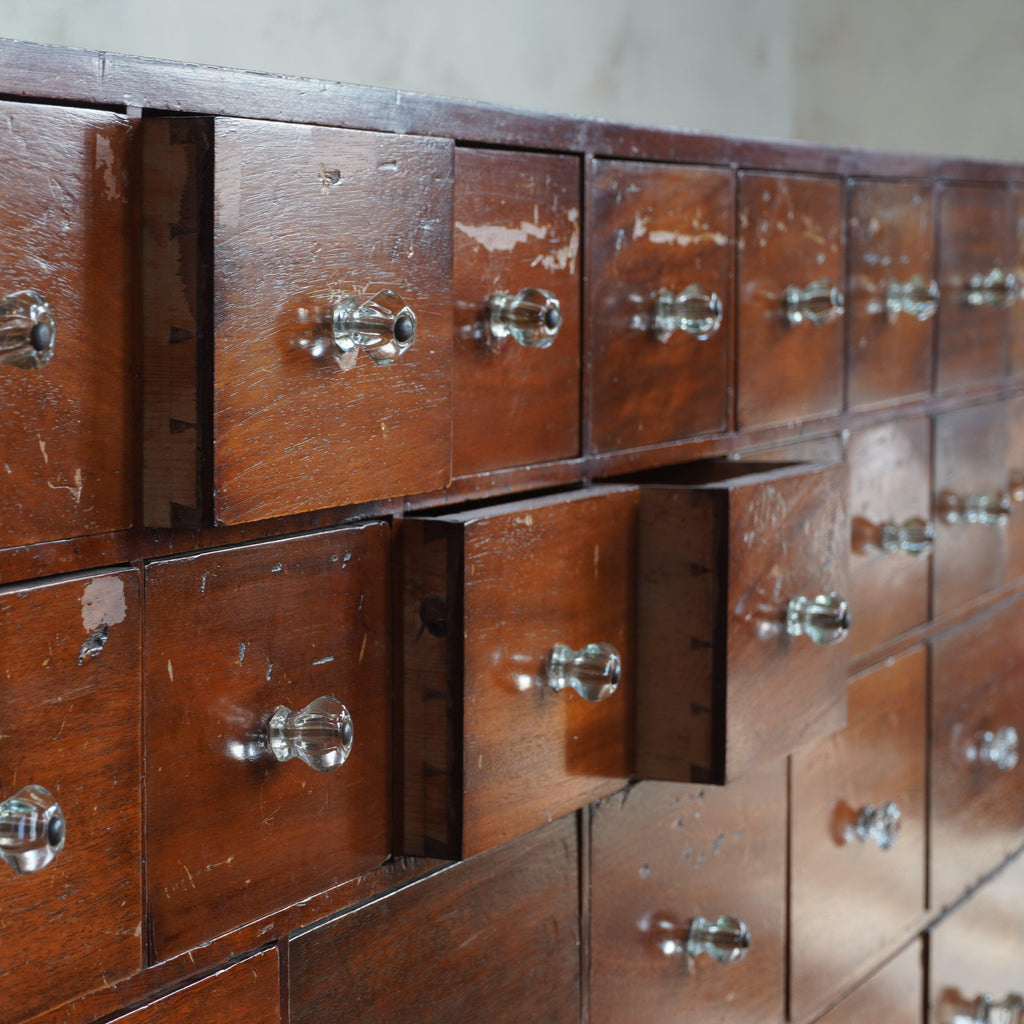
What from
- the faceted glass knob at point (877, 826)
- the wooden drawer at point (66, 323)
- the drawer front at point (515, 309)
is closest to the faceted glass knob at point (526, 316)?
the drawer front at point (515, 309)

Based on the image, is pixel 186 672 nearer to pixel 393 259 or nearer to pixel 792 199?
pixel 393 259

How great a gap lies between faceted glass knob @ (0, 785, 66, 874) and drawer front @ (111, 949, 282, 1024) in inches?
5.1

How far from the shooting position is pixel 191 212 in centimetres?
57

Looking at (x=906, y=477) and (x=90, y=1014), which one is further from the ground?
(x=906, y=477)

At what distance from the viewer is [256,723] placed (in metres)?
0.65

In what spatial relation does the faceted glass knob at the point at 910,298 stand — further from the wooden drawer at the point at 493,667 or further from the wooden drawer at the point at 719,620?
the wooden drawer at the point at 493,667

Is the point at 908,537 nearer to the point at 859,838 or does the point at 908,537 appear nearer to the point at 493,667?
the point at 859,838

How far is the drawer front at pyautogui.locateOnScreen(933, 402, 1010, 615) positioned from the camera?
4.18ft

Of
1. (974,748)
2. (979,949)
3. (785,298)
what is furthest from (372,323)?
(979,949)

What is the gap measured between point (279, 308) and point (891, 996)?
0.94m

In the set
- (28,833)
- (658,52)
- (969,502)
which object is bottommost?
(28,833)

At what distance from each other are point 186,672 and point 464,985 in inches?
11.3

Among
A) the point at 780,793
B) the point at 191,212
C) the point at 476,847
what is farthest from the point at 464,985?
the point at 191,212

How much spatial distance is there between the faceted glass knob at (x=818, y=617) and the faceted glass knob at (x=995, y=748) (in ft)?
1.74
